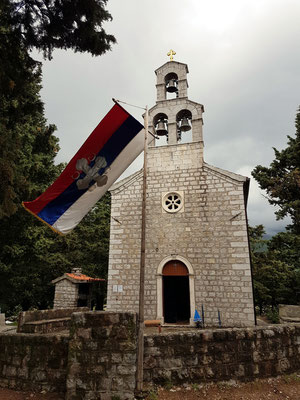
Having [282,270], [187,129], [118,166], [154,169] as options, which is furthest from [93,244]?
[118,166]

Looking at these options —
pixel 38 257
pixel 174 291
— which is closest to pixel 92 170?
pixel 174 291

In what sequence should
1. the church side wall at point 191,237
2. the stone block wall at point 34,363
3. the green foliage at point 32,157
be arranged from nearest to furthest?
the stone block wall at point 34,363, the green foliage at point 32,157, the church side wall at point 191,237

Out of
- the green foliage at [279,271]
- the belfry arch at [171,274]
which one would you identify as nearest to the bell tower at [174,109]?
the belfry arch at [171,274]

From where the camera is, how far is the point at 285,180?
1641cm

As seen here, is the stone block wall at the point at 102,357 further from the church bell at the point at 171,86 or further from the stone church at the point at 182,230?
the church bell at the point at 171,86

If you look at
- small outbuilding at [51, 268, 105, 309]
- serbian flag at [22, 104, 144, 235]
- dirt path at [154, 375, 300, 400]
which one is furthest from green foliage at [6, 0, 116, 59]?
small outbuilding at [51, 268, 105, 309]

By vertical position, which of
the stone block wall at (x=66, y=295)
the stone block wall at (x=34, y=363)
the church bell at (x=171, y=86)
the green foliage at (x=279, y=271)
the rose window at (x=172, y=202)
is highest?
the church bell at (x=171, y=86)

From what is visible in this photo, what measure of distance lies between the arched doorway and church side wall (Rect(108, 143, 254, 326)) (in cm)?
38

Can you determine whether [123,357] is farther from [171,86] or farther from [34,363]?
[171,86]

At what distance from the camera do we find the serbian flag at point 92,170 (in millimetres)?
5891

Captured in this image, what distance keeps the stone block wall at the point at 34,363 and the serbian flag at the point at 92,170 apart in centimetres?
221

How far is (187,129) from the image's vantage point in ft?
41.8

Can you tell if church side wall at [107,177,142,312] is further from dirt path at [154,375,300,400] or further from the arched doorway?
dirt path at [154,375,300,400]

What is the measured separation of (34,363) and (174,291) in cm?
900
